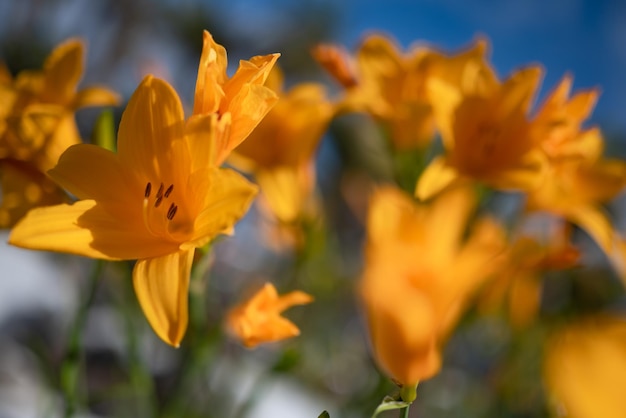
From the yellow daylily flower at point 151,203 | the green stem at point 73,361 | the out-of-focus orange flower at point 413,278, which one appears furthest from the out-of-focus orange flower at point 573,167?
the green stem at point 73,361

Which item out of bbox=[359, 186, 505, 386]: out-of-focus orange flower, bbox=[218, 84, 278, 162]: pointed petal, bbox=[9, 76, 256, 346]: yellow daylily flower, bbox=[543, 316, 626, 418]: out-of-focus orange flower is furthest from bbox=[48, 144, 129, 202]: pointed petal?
bbox=[543, 316, 626, 418]: out-of-focus orange flower

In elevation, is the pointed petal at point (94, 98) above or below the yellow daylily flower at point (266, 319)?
above

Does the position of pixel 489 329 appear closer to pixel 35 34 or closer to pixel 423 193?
pixel 423 193

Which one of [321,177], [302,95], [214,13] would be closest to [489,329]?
[302,95]

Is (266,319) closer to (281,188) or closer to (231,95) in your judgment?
(231,95)

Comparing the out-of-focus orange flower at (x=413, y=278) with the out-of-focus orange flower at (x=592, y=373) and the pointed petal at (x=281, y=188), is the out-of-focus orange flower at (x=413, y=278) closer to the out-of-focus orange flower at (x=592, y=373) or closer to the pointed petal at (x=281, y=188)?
the out-of-focus orange flower at (x=592, y=373)

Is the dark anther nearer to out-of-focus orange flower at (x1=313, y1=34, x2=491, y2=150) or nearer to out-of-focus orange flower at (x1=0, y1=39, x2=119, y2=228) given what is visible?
out-of-focus orange flower at (x1=0, y1=39, x2=119, y2=228)

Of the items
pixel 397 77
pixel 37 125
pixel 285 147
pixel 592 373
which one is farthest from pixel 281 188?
pixel 592 373
